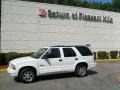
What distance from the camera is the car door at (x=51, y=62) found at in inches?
519

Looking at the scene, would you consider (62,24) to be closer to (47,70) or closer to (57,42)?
(57,42)

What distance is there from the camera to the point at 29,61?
506 inches

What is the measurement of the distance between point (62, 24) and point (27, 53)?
17.3 ft

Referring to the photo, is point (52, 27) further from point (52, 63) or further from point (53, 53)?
point (52, 63)

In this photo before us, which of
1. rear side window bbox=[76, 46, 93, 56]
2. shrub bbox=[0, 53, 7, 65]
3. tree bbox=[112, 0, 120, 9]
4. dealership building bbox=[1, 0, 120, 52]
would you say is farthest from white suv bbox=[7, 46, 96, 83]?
tree bbox=[112, 0, 120, 9]

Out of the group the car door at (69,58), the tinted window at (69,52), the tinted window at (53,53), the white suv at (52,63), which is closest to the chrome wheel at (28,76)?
the white suv at (52,63)

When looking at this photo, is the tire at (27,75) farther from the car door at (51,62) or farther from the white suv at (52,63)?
the car door at (51,62)

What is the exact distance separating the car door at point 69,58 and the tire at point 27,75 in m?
1.96

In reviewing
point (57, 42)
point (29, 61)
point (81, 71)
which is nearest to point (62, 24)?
point (57, 42)

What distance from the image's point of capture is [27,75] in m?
12.9

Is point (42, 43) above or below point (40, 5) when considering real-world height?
below

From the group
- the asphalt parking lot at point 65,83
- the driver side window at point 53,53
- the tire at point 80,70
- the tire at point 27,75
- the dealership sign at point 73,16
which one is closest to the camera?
the asphalt parking lot at point 65,83

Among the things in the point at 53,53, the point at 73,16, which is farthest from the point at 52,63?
the point at 73,16

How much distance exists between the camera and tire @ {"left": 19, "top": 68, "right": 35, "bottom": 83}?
12727 mm
